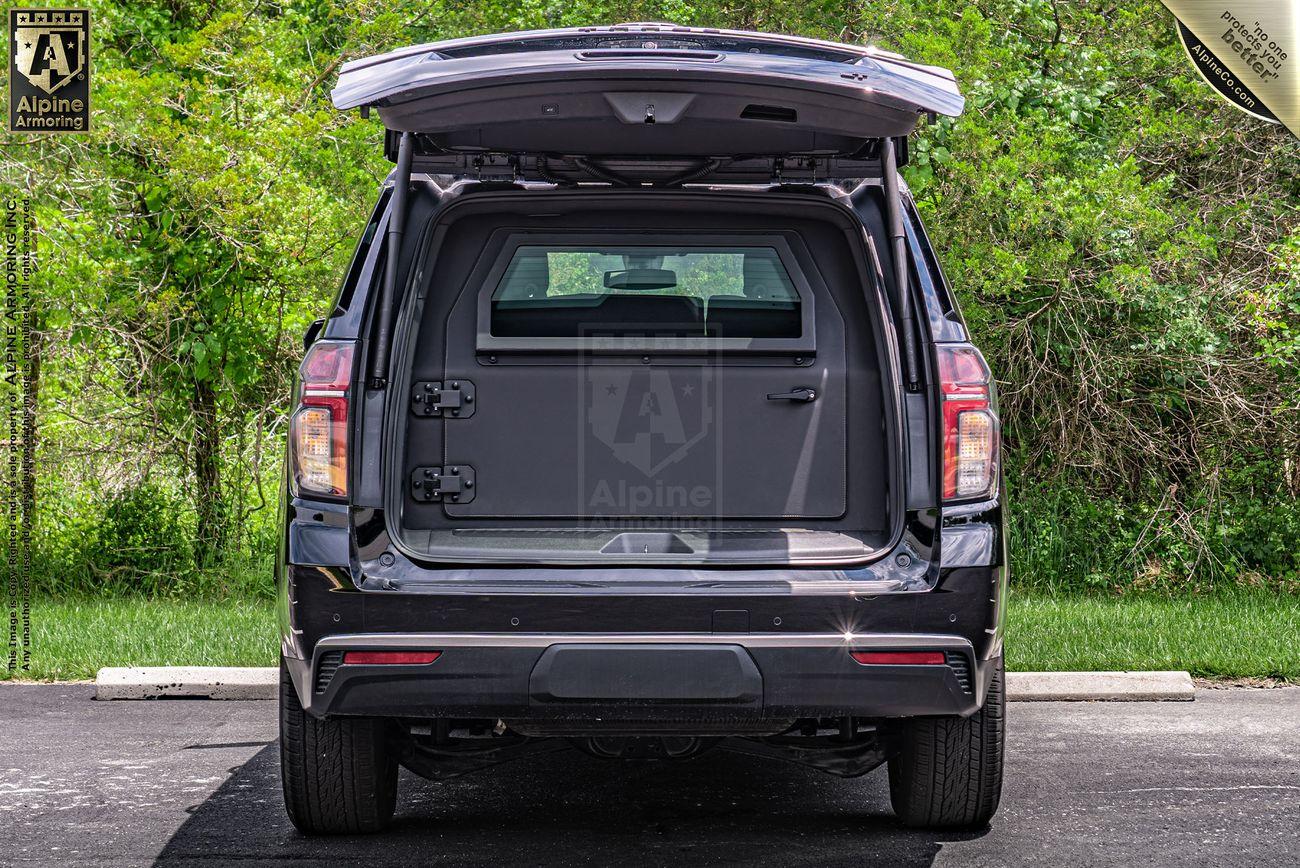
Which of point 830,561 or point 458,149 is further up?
point 458,149

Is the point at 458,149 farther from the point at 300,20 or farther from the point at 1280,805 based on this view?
the point at 300,20

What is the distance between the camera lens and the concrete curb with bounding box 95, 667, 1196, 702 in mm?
6957

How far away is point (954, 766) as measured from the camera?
4.29 metres

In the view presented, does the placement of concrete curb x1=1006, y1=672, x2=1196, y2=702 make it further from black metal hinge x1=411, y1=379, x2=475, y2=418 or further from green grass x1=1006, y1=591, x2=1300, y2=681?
black metal hinge x1=411, y1=379, x2=475, y2=418

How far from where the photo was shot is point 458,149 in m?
4.16

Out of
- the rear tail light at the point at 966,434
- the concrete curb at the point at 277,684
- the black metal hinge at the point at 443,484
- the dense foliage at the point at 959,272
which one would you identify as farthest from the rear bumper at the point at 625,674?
the dense foliage at the point at 959,272

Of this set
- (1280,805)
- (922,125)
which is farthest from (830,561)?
(922,125)

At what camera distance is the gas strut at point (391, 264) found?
3.90m

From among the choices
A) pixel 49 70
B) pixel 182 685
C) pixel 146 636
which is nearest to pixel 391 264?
pixel 182 685

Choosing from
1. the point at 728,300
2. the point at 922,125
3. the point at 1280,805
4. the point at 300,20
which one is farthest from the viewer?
the point at 300,20

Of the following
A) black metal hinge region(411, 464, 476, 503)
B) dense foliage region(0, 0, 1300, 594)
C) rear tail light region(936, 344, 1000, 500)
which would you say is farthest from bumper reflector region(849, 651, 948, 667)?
dense foliage region(0, 0, 1300, 594)

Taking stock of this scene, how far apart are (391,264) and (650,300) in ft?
2.99

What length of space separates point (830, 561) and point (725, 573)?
0.90ft

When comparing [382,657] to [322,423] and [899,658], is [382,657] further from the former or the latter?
[899,658]
